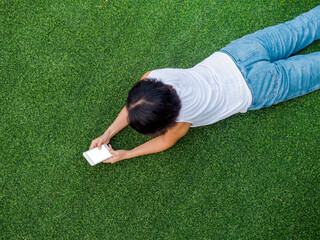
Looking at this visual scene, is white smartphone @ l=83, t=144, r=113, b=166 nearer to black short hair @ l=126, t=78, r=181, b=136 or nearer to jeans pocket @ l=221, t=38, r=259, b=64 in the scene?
black short hair @ l=126, t=78, r=181, b=136

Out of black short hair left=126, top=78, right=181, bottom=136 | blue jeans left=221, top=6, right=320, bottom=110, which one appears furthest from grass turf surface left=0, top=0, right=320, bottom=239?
black short hair left=126, top=78, right=181, bottom=136

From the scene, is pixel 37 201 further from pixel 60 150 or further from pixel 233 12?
pixel 233 12

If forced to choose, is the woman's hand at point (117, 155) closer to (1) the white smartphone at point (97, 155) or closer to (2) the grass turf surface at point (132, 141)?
(1) the white smartphone at point (97, 155)

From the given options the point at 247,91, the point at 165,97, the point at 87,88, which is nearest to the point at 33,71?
the point at 87,88

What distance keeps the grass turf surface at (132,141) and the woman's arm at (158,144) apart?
0.58 feet

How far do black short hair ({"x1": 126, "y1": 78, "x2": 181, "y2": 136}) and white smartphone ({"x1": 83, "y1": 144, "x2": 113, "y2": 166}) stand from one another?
76 centimetres

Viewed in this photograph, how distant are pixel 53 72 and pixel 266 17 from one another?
6.56ft

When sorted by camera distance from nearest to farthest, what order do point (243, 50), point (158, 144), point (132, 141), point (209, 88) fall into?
point (209, 88)
point (243, 50)
point (158, 144)
point (132, 141)

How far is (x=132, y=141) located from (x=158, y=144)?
392 millimetres

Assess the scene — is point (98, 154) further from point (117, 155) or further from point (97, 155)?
point (117, 155)

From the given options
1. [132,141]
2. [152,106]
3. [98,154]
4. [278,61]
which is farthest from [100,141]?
[278,61]

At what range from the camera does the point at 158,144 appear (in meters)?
1.93

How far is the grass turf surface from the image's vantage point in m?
2.18

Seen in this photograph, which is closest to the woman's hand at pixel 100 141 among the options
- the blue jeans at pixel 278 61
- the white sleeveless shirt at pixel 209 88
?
the white sleeveless shirt at pixel 209 88
